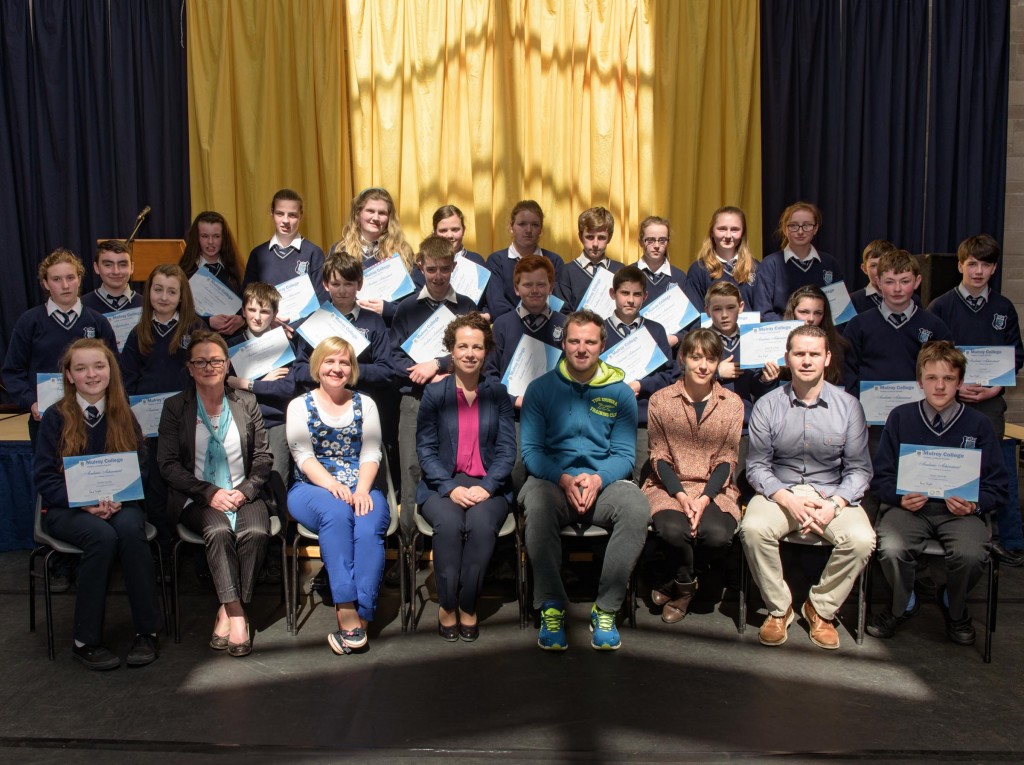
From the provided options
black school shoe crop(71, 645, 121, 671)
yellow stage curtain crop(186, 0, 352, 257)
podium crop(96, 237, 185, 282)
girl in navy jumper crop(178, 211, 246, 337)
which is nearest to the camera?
black school shoe crop(71, 645, 121, 671)

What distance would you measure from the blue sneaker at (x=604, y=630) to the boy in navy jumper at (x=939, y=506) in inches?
44.4

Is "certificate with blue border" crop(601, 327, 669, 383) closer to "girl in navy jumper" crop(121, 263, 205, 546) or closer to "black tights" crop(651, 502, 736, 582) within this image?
"black tights" crop(651, 502, 736, 582)

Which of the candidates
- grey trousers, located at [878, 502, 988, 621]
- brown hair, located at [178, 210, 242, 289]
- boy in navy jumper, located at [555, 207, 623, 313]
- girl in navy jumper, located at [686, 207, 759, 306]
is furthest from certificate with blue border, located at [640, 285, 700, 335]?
brown hair, located at [178, 210, 242, 289]

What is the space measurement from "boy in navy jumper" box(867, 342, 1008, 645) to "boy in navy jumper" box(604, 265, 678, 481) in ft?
3.52

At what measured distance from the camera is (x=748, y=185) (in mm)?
6531

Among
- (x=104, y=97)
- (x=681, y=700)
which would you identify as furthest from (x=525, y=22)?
(x=681, y=700)

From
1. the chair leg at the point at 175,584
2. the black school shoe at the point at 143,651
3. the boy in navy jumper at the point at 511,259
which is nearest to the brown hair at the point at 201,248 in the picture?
the boy in navy jumper at the point at 511,259

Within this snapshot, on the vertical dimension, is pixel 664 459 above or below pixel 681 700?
above

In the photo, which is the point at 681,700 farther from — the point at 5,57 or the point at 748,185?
the point at 5,57

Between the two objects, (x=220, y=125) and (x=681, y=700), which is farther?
(x=220, y=125)

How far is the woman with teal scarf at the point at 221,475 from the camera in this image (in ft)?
12.6

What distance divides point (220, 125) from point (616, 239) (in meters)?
2.86

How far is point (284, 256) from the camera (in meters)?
5.10

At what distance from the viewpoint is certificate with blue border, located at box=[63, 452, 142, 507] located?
12.3 ft
